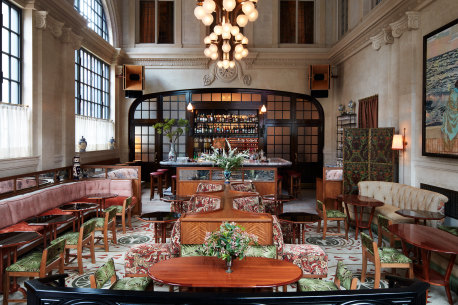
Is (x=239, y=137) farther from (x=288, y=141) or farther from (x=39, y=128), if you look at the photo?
(x=39, y=128)

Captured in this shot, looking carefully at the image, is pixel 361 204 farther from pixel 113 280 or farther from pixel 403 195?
pixel 113 280

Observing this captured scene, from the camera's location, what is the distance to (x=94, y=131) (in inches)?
424

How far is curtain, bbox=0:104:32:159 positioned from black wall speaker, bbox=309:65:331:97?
899 cm

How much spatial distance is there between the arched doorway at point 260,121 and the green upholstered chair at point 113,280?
32.6 feet

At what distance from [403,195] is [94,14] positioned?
10.00 metres

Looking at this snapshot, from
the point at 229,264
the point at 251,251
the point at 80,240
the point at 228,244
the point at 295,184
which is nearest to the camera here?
the point at 228,244

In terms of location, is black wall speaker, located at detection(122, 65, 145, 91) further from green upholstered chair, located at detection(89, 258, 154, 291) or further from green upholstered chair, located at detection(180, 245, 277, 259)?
green upholstered chair, located at detection(89, 258, 154, 291)

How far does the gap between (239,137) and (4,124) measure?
855 cm

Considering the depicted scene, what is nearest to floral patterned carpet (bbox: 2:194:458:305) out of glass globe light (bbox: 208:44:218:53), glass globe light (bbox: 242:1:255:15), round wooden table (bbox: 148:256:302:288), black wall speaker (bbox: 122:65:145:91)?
round wooden table (bbox: 148:256:302:288)

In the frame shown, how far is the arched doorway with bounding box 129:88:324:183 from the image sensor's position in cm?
1335

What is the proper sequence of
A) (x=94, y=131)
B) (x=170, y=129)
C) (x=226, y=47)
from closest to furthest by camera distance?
(x=226, y=47) → (x=94, y=131) → (x=170, y=129)

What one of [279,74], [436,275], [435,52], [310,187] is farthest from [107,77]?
[436,275]

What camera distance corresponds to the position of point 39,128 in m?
7.28

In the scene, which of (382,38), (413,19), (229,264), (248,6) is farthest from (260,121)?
(229,264)
